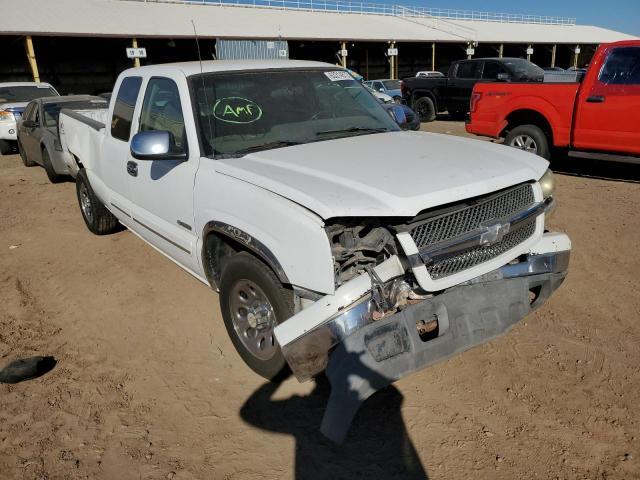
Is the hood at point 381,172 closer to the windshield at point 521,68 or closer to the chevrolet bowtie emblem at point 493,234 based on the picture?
the chevrolet bowtie emblem at point 493,234

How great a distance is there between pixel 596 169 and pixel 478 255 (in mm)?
7160

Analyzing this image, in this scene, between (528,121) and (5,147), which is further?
(5,147)

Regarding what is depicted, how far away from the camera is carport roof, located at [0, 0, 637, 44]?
22.2 meters

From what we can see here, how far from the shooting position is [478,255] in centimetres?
299

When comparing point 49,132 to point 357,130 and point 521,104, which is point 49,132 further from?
point 521,104

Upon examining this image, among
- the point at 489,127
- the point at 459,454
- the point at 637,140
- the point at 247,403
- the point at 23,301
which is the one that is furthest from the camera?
the point at 489,127

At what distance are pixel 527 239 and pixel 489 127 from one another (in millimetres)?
6085

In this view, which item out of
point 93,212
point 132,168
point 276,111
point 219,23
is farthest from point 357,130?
point 219,23

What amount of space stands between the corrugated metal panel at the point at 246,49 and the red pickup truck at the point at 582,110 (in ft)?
55.4

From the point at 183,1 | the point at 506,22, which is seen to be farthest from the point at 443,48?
the point at 183,1

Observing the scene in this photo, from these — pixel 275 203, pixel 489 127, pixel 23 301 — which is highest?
pixel 275 203

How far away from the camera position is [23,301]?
4695mm

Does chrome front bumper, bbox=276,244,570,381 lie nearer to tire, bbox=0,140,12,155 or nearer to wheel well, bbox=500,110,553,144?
wheel well, bbox=500,110,553,144

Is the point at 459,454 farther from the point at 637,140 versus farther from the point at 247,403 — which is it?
the point at 637,140
